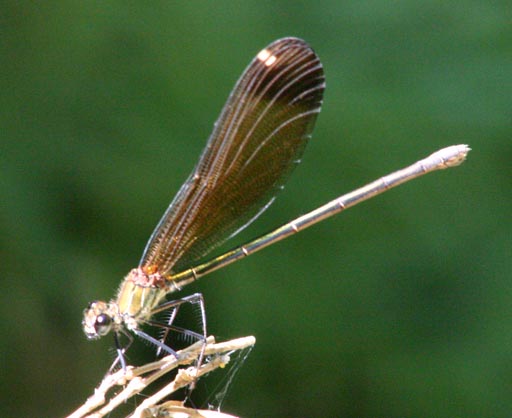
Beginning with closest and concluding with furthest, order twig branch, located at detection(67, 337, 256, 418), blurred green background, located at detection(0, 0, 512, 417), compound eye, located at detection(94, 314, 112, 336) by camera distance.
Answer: twig branch, located at detection(67, 337, 256, 418) < compound eye, located at detection(94, 314, 112, 336) < blurred green background, located at detection(0, 0, 512, 417)

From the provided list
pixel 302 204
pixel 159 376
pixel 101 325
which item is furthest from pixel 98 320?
pixel 302 204

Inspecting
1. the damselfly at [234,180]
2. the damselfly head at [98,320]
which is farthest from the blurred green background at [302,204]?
the damselfly head at [98,320]

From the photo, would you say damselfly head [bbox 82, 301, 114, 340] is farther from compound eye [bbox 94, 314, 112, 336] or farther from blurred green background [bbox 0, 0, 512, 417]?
blurred green background [bbox 0, 0, 512, 417]

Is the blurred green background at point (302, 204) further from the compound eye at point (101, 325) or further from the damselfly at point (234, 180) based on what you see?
the compound eye at point (101, 325)

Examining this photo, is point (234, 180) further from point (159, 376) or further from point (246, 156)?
point (159, 376)

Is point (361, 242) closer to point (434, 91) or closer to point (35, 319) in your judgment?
point (434, 91)

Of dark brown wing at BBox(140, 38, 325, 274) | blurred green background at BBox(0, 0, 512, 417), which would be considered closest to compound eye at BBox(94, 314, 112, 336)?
dark brown wing at BBox(140, 38, 325, 274)
